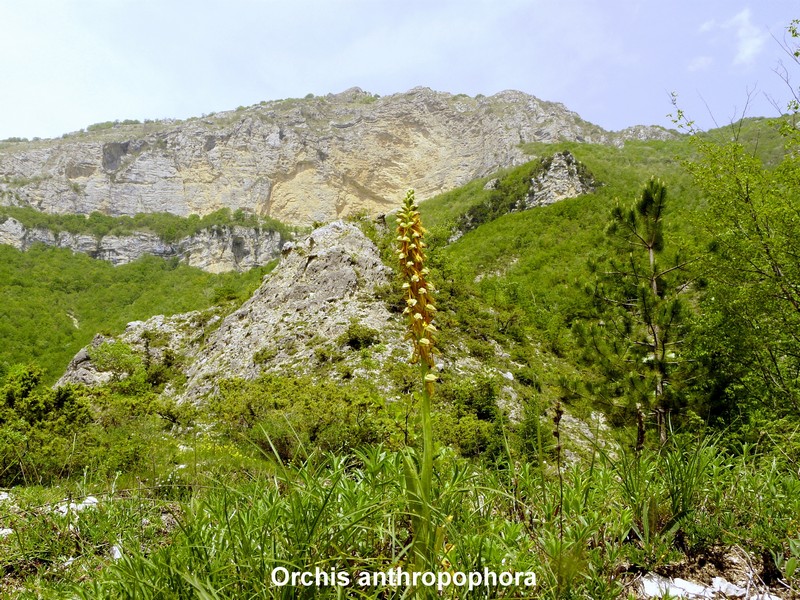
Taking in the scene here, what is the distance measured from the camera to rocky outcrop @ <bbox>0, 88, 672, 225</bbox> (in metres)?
96.8

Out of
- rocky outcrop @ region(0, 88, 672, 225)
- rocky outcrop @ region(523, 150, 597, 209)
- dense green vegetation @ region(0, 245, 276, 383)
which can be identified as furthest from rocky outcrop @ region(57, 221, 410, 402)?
rocky outcrop @ region(0, 88, 672, 225)

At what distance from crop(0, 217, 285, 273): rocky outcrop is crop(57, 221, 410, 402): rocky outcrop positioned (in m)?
56.3

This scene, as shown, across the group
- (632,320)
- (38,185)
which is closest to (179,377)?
(632,320)

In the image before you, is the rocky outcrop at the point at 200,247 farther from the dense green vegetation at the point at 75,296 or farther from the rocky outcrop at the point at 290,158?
the rocky outcrop at the point at 290,158

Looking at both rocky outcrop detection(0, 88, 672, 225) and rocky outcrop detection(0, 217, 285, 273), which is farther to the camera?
rocky outcrop detection(0, 88, 672, 225)

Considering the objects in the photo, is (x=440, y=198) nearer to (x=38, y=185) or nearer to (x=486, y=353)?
(x=486, y=353)

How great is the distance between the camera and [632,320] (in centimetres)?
1002

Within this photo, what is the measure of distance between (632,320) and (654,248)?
1706 mm

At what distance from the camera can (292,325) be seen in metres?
19.5

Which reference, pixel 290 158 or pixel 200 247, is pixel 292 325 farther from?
pixel 290 158

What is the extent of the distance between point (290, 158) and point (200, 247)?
32.6m

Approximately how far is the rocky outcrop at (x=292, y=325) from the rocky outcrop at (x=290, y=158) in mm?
74772

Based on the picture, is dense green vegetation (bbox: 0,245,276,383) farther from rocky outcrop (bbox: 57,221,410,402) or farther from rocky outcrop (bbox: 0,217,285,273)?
rocky outcrop (bbox: 0,217,285,273)

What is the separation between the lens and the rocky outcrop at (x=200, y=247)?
260 ft
